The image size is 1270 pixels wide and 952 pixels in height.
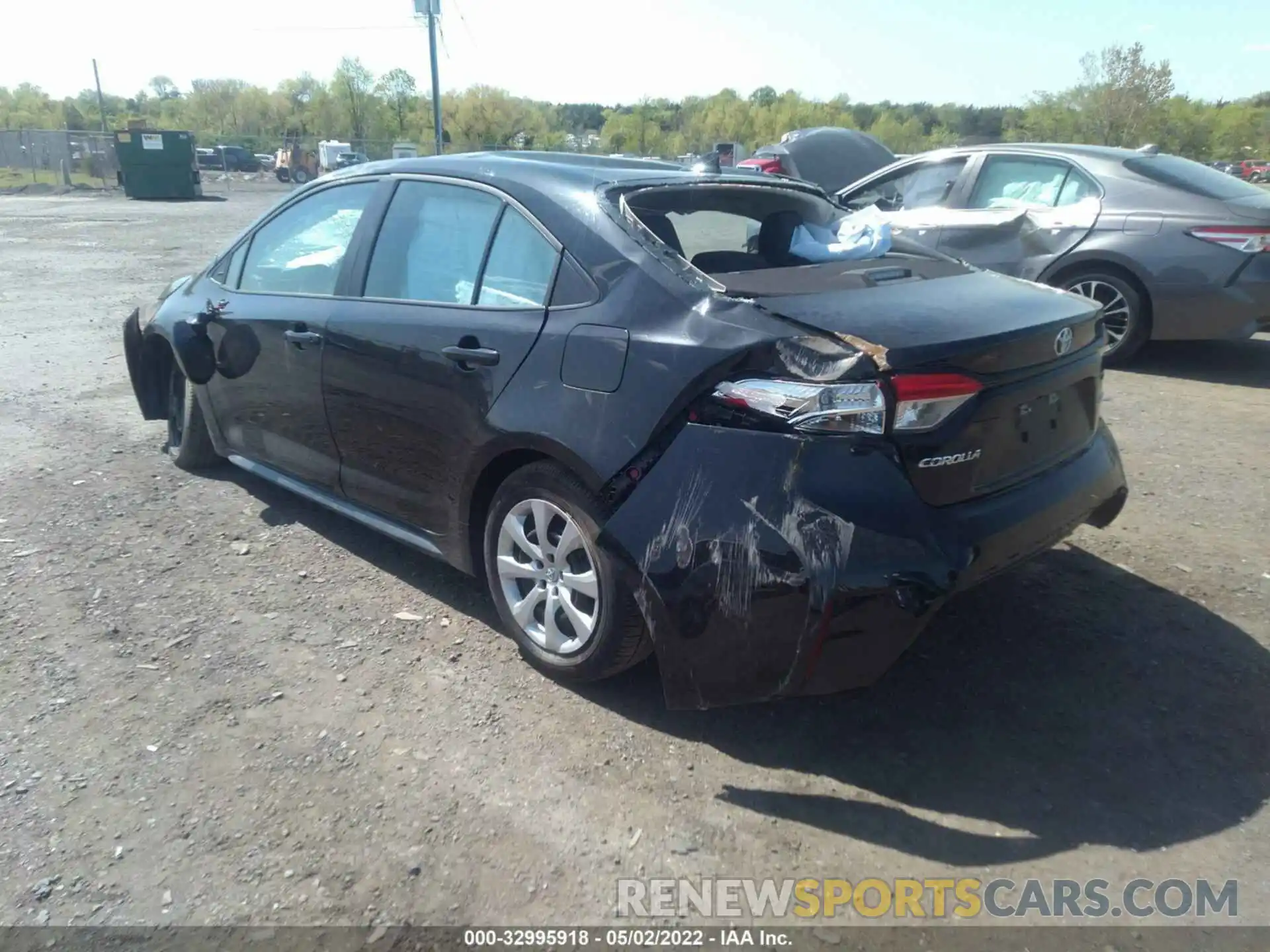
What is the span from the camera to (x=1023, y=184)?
7918 millimetres

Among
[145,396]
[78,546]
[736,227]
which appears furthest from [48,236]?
[736,227]

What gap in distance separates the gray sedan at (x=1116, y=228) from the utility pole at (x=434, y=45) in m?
23.8

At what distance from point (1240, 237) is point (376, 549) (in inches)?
242

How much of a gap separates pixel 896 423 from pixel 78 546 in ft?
12.3

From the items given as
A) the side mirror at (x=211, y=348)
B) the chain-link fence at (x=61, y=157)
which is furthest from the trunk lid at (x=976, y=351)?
the chain-link fence at (x=61, y=157)

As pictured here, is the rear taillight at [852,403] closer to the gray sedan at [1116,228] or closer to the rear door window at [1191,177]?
the gray sedan at [1116,228]

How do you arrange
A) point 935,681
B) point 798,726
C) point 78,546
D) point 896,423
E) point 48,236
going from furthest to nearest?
1. point 48,236
2. point 78,546
3. point 935,681
4. point 798,726
5. point 896,423

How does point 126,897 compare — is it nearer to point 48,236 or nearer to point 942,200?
point 942,200

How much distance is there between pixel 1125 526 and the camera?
445 cm

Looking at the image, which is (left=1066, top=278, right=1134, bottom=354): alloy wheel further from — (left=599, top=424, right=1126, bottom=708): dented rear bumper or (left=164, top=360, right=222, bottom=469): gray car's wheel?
(left=164, top=360, right=222, bottom=469): gray car's wheel

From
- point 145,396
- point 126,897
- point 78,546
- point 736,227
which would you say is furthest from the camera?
point 145,396

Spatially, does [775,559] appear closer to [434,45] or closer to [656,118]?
[434,45]

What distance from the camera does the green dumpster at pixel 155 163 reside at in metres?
32.1

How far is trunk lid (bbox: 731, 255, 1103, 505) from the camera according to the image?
2668 mm
